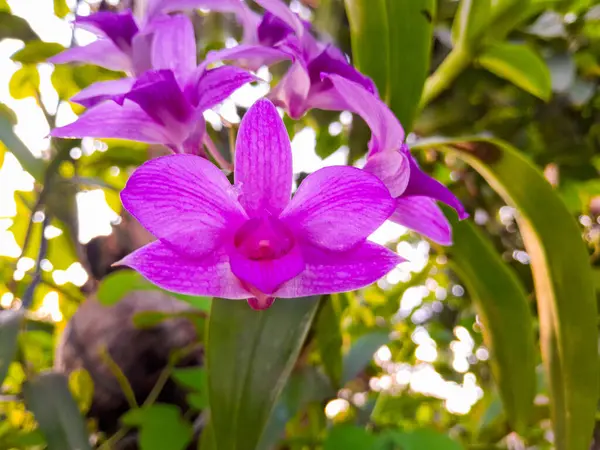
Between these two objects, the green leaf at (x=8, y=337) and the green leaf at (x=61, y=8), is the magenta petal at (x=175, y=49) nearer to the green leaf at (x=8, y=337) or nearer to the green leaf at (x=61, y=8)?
the green leaf at (x=8, y=337)

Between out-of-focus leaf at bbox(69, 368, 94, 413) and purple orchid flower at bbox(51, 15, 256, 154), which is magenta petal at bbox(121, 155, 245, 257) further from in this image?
out-of-focus leaf at bbox(69, 368, 94, 413)

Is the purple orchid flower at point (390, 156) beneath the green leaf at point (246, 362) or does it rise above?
above

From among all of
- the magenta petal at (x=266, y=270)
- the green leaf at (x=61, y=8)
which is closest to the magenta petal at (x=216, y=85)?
the magenta petal at (x=266, y=270)

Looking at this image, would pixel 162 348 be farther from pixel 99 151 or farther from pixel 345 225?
pixel 345 225

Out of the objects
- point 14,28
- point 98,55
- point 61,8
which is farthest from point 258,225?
point 61,8

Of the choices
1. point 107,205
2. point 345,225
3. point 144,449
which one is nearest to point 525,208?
point 345,225
